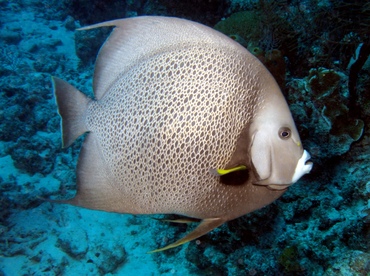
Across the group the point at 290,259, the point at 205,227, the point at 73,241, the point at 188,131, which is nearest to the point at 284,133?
the point at 188,131

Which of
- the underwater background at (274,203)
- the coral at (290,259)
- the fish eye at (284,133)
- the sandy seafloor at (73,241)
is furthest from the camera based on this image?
the sandy seafloor at (73,241)

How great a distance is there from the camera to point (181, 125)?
1.38m

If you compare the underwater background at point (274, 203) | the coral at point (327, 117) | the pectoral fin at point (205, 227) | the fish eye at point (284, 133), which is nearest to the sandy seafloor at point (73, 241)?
the underwater background at point (274, 203)

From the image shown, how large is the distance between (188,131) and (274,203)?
2.52m

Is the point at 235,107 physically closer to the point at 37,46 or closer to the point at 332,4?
the point at 332,4

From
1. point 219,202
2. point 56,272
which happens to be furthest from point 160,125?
point 56,272

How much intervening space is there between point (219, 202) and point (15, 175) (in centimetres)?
570

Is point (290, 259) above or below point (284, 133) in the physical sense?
below

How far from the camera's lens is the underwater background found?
3.15 meters

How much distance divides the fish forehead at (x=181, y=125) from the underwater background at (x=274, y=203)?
5.55ft

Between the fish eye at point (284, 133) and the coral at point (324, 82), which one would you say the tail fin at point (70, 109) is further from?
the coral at point (324, 82)

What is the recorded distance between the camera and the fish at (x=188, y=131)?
4.39 ft

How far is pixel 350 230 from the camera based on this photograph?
2809mm

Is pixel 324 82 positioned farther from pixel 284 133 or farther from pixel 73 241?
pixel 73 241
